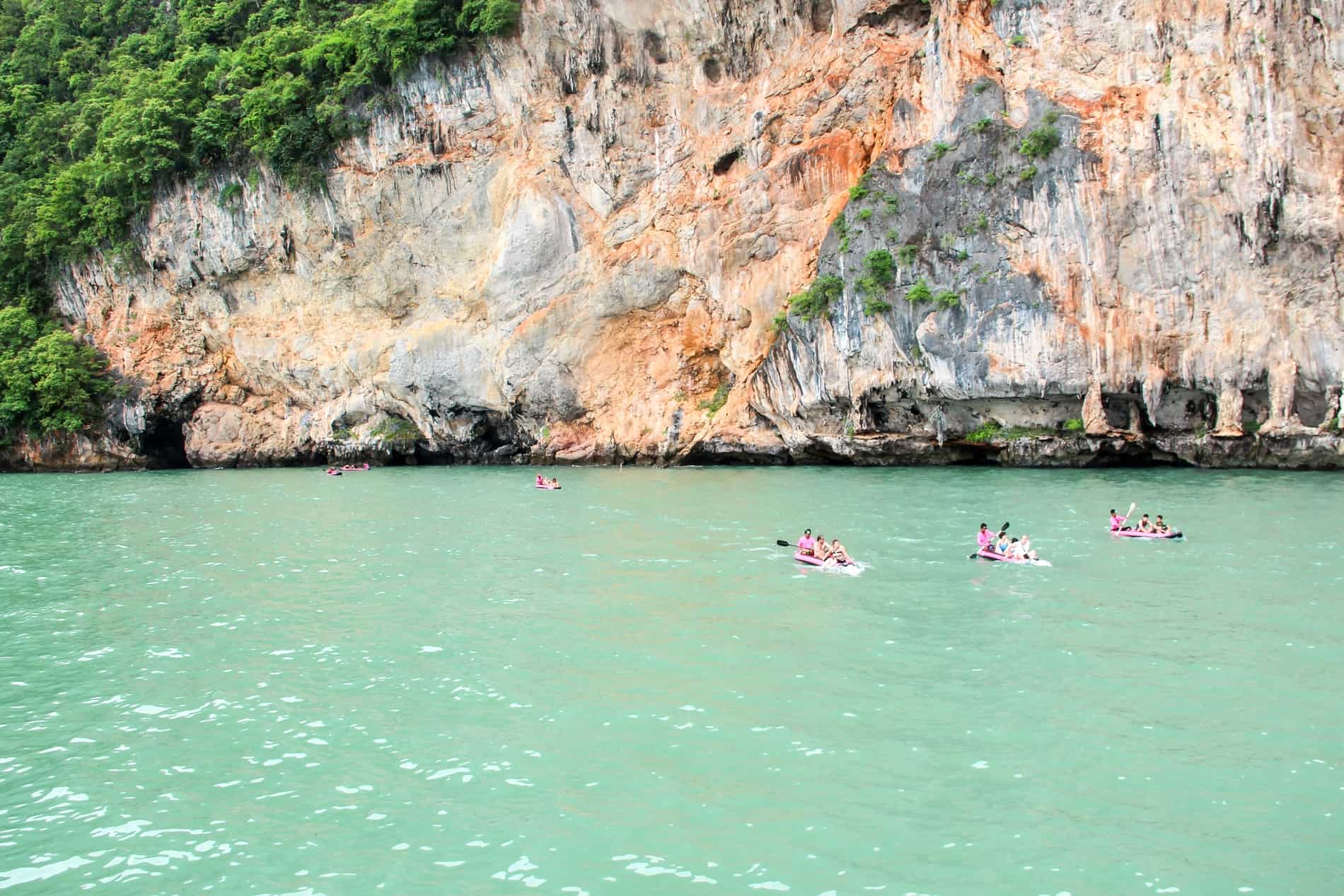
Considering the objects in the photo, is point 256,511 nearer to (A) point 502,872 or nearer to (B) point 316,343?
(B) point 316,343

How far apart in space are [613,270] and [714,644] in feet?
94.7

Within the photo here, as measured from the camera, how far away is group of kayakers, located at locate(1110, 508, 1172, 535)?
802 inches

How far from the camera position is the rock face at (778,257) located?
28109 mm

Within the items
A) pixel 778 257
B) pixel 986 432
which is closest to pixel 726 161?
pixel 778 257

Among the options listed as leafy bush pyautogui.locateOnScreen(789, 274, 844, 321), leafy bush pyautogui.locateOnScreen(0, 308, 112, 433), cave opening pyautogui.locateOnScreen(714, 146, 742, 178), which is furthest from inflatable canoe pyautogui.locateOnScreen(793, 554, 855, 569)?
leafy bush pyautogui.locateOnScreen(0, 308, 112, 433)

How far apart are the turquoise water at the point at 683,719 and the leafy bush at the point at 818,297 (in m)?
14.5

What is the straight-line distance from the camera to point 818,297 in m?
34.2

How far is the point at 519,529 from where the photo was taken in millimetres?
24172

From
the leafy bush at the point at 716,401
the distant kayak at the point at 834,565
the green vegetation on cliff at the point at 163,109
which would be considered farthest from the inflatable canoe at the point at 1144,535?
the green vegetation on cliff at the point at 163,109

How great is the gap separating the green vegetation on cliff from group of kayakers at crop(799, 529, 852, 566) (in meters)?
30.0

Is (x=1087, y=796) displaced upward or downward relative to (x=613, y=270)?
downward

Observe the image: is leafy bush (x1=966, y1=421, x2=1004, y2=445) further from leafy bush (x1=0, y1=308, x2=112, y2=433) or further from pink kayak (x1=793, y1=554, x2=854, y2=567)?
leafy bush (x1=0, y1=308, x2=112, y2=433)

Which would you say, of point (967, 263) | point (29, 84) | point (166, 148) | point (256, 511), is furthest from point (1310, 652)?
point (29, 84)

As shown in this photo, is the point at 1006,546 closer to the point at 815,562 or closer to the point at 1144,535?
the point at 815,562
